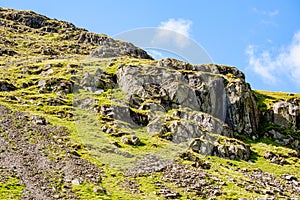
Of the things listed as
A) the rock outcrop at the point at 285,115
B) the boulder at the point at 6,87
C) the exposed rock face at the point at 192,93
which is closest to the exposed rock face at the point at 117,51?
the exposed rock face at the point at 192,93

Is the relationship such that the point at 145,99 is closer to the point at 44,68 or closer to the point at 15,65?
the point at 44,68

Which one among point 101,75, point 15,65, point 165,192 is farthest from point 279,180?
point 15,65

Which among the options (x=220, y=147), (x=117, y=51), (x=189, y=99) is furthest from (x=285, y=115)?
(x=117, y=51)

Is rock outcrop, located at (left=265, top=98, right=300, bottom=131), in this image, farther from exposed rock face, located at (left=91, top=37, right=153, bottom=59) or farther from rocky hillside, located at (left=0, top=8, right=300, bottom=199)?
exposed rock face, located at (left=91, top=37, right=153, bottom=59)

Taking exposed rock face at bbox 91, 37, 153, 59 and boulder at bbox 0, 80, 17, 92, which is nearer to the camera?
boulder at bbox 0, 80, 17, 92

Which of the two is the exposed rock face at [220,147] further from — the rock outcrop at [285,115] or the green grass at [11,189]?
the green grass at [11,189]

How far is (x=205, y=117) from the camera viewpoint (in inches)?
3157

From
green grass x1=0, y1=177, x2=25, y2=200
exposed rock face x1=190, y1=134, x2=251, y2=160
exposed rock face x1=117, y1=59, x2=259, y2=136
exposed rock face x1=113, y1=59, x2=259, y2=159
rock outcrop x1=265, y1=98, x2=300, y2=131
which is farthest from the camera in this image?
rock outcrop x1=265, y1=98, x2=300, y2=131

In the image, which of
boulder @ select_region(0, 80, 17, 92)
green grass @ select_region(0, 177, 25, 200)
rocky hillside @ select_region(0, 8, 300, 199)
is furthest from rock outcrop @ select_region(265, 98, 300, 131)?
green grass @ select_region(0, 177, 25, 200)

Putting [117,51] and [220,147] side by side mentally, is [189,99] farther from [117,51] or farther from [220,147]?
[117,51]

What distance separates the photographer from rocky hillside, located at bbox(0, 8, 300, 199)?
38219mm

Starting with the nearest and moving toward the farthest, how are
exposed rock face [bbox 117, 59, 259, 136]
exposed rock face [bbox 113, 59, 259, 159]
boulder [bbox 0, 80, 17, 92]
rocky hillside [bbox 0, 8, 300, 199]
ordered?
1. rocky hillside [bbox 0, 8, 300, 199]
2. exposed rock face [bbox 113, 59, 259, 159]
3. boulder [bbox 0, 80, 17, 92]
4. exposed rock face [bbox 117, 59, 259, 136]

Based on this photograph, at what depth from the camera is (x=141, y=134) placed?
222 feet

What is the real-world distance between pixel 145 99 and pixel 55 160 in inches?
1794
